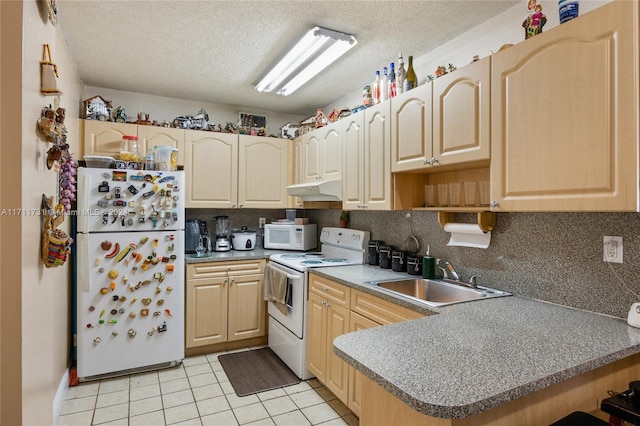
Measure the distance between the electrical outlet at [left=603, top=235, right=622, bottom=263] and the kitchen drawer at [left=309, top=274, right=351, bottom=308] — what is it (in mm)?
1345

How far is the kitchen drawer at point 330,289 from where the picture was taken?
229 centimetres

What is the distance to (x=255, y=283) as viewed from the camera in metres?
3.31

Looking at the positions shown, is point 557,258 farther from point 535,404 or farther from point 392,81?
point 392,81

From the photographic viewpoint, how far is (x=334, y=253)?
332 cm

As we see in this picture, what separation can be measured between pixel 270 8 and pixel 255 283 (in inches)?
91.3

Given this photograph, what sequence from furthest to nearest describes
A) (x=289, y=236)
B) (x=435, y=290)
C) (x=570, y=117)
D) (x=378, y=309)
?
(x=289, y=236)
(x=435, y=290)
(x=378, y=309)
(x=570, y=117)

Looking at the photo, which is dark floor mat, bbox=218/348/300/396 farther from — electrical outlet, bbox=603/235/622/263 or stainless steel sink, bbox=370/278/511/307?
electrical outlet, bbox=603/235/622/263

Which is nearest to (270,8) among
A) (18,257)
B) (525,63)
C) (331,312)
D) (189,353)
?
(525,63)

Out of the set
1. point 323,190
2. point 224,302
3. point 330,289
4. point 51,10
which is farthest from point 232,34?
point 224,302

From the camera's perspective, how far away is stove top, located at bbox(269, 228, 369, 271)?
2.91m

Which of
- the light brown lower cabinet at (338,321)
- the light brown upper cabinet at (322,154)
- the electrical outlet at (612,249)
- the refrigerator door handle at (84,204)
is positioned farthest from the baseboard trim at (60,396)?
the electrical outlet at (612,249)

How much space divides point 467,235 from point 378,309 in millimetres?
748

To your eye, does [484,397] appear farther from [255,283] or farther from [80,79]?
[80,79]

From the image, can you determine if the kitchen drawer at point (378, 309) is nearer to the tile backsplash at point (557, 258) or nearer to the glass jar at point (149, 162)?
the tile backsplash at point (557, 258)
